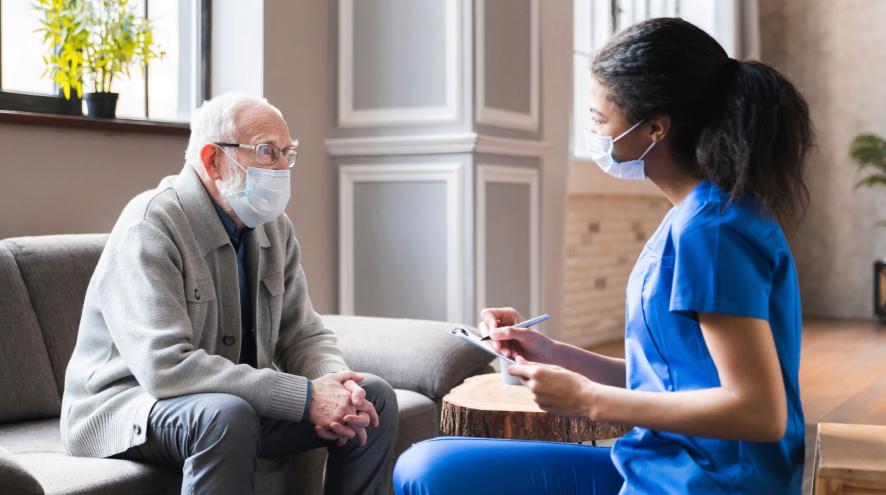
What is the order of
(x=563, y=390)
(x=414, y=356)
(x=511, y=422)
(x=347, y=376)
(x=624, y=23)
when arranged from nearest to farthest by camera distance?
(x=563, y=390) → (x=347, y=376) → (x=511, y=422) → (x=414, y=356) → (x=624, y=23)

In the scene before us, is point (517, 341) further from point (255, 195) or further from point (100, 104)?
point (100, 104)

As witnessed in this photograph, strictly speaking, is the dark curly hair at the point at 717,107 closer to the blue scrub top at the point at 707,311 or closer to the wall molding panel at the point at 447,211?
the blue scrub top at the point at 707,311

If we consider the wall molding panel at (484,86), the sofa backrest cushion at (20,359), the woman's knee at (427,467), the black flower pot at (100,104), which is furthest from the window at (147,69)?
the woman's knee at (427,467)

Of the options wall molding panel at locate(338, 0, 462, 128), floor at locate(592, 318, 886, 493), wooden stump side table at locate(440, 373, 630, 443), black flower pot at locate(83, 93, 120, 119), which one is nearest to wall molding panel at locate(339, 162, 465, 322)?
wall molding panel at locate(338, 0, 462, 128)

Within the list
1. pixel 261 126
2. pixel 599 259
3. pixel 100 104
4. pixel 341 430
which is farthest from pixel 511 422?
pixel 599 259

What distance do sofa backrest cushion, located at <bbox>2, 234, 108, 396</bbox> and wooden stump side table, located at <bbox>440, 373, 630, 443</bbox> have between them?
91cm

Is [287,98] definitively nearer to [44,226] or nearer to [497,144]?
[497,144]

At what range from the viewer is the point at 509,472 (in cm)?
160

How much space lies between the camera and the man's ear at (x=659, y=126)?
1458 mm

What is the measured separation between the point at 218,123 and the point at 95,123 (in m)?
0.98

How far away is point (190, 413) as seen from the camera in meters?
1.93

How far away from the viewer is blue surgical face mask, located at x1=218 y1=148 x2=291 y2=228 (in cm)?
221

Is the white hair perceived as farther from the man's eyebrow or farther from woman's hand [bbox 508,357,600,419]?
woman's hand [bbox 508,357,600,419]

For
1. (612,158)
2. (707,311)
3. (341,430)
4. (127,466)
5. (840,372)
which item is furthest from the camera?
(840,372)
